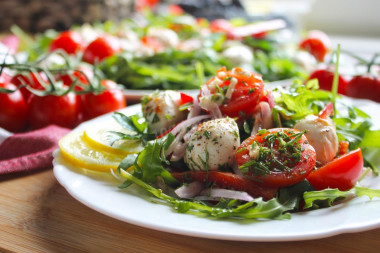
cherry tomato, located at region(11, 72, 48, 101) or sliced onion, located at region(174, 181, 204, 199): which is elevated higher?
sliced onion, located at region(174, 181, 204, 199)

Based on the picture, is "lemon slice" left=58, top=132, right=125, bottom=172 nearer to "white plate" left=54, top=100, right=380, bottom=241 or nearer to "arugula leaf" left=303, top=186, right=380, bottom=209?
"white plate" left=54, top=100, right=380, bottom=241

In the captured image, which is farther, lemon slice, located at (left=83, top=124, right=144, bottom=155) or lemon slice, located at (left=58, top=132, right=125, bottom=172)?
lemon slice, located at (left=83, top=124, right=144, bottom=155)

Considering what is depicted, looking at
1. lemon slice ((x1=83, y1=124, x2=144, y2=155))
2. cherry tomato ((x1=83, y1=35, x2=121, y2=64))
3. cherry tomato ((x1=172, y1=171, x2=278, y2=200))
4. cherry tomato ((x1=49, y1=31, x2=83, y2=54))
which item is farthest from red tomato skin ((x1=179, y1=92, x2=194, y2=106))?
cherry tomato ((x1=49, y1=31, x2=83, y2=54))

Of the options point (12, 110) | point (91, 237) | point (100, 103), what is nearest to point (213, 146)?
point (91, 237)

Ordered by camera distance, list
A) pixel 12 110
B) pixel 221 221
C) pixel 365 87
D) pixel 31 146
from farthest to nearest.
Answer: pixel 365 87, pixel 12 110, pixel 31 146, pixel 221 221

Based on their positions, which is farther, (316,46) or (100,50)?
(316,46)

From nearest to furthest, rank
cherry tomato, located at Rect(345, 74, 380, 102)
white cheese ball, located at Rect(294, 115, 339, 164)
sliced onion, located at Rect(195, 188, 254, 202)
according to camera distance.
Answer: sliced onion, located at Rect(195, 188, 254, 202) → white cheese ball, located at Rect(294, 115, 339, 164) → cherry tomato, located at Rect(345, 74, 380, 102)

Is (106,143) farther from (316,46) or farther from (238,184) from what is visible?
(316,46)
